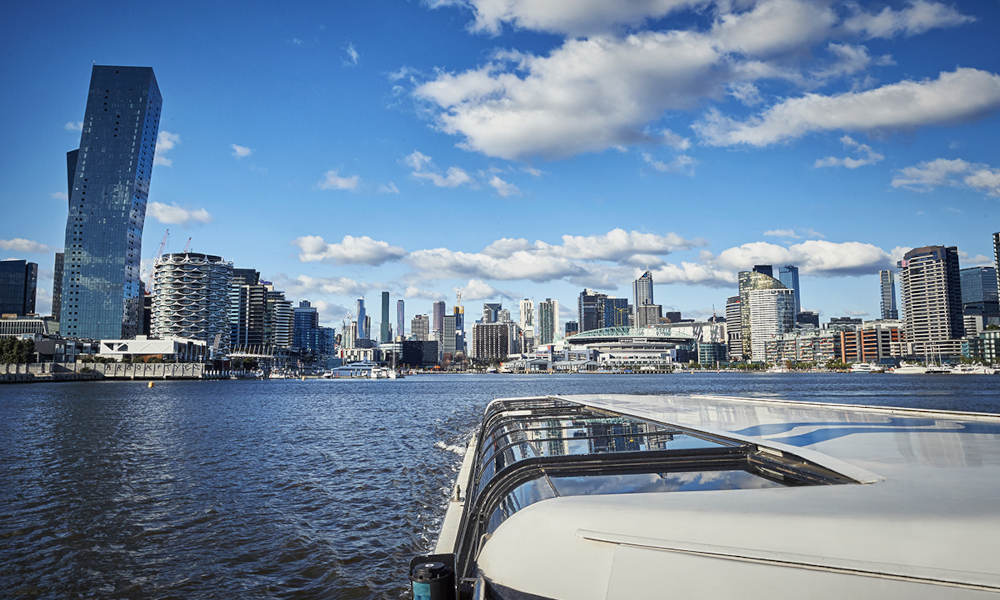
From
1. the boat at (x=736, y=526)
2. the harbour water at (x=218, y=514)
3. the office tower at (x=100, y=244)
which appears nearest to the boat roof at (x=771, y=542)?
the boat at (x=736, y=526)

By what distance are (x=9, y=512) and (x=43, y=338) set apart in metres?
190

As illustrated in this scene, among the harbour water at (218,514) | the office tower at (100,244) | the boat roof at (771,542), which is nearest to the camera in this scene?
the boat roof at (771,542)

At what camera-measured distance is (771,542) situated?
2.62 metres

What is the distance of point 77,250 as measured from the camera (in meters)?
194

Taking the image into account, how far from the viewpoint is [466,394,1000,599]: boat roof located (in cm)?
240

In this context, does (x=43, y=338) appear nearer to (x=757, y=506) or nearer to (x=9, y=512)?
(x=9, y=512)

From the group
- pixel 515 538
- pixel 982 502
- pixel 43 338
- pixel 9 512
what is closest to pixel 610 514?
pixel 515 538

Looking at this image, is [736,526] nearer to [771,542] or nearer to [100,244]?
[771,542]

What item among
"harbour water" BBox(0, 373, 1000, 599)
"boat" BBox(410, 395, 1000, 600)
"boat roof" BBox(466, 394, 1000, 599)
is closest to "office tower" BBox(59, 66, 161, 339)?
"harbour water" BBox(0, 373, 1000, 599)

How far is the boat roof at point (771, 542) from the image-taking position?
94.7 inches

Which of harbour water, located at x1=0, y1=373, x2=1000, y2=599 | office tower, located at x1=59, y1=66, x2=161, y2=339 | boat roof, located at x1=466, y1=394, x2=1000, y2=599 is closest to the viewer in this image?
boat roof, located at x1=466, y1=394, x2=1000, y2=599

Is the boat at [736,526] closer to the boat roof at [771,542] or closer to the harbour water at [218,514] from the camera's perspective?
the boat roof at [771,542]

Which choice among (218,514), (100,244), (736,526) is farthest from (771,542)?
(100,244)

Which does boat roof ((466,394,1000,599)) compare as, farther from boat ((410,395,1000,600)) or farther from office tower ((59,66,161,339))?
office tower ((59,66,161,339))
